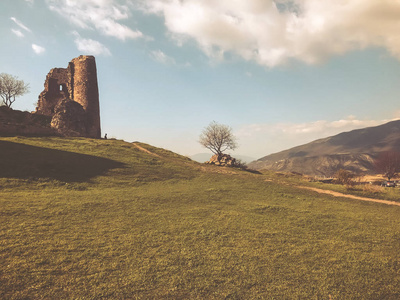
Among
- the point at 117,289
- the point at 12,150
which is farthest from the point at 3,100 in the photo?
the point at 117,289

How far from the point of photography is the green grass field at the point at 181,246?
579cm

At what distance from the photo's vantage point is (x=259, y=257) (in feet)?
24.6

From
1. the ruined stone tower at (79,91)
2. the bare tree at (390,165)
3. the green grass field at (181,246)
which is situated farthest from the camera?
the bare tree at (390,165)

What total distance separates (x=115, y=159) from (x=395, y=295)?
25.2 metres

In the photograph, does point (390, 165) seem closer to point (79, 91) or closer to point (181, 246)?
point (181, 246)

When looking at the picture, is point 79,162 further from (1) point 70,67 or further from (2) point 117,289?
(1) point 70,67

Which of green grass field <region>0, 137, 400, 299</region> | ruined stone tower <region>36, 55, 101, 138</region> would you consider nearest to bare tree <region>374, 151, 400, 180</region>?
green grass field <region>0, 137, 400, 299</region>

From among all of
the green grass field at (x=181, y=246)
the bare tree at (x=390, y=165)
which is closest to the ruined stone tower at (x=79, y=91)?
the green grass field at (x=181, y=246)

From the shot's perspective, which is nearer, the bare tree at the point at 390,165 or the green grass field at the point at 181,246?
the green grass field at the point at 181,246

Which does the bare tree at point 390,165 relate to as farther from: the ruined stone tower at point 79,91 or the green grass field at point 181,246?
the ruined stone tower at point 79,91

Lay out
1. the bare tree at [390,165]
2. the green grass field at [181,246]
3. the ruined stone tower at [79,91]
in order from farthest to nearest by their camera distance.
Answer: the bare tree at [390,165] < the ruined stone tower at [79,91] < the green grass field at [181,246]

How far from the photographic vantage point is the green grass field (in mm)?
5789

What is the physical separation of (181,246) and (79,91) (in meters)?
50.2

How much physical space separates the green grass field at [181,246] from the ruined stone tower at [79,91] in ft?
103
